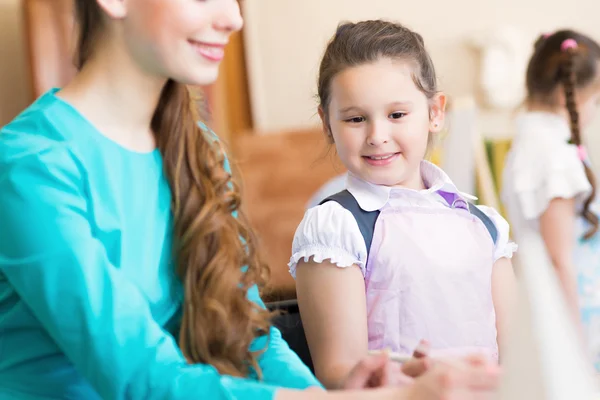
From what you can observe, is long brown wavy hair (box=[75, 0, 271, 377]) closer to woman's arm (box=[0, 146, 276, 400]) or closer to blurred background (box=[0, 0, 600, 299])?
woman's arm (box=[0, 146, 276, 400])

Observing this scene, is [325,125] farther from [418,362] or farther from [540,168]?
[540,168]

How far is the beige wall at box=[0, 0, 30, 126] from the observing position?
1.62 metres

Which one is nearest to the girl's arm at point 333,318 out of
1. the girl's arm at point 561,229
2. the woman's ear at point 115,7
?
the woman's ear at point 115,7

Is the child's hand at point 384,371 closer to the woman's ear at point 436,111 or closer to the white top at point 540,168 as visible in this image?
the woman's ear at point 436,111

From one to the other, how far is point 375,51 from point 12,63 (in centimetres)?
151

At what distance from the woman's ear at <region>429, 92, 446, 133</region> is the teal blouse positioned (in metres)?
0.14

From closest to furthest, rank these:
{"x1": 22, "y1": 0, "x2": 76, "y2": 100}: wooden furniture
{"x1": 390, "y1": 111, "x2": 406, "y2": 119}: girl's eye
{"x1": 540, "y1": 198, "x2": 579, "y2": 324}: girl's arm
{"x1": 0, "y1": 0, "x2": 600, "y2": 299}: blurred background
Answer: {"x1": 390, "y1": 111, "x2": 406, "y2": 119}: girl's eye → {"x1": 540, "y1": 198, "x2": 579, "y2": 324}: girl's arm → {"x1": 0, "y1": 0, "x2": 600, "y2": 299}: blurred background → {"x1": 22, "y1": 0, "x2": 76, "y2": 100}: wooden furniture

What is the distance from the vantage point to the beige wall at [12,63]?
162 cm

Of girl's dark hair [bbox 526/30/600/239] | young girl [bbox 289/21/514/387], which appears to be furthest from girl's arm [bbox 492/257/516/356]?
girl's dark hair [bbox 526/30/600/239]

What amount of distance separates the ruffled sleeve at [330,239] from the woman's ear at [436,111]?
0.06 m

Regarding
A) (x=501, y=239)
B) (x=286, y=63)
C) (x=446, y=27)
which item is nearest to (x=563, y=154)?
(x=501, y=239)

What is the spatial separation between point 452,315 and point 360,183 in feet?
0.27

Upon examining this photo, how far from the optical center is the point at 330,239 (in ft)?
1.30

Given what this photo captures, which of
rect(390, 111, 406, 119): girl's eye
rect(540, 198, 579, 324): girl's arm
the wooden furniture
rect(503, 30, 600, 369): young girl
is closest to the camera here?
rect(390, 111, 406, 119): girl's eye
